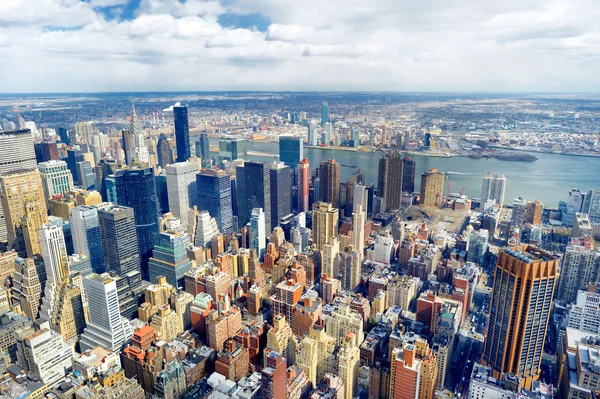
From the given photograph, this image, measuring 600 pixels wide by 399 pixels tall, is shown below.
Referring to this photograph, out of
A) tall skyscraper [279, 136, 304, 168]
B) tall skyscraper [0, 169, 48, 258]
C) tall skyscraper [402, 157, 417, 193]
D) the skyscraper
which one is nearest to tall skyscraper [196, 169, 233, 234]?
the skyscraper

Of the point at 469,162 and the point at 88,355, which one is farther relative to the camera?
the point at 469,162

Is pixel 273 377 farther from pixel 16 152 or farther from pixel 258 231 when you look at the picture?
pixel 16 152

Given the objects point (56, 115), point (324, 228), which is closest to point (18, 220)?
point (324, 228)

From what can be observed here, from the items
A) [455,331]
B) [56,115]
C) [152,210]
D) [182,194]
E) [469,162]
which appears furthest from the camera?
[56,115]

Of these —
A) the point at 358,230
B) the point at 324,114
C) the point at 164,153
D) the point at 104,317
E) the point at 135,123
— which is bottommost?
the point at 104,317

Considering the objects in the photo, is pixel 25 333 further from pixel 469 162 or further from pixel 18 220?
pixel 469 162

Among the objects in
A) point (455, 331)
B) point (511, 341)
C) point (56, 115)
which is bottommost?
point (455, 331)

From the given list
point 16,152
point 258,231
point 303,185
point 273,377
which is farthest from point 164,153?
point 273,377
